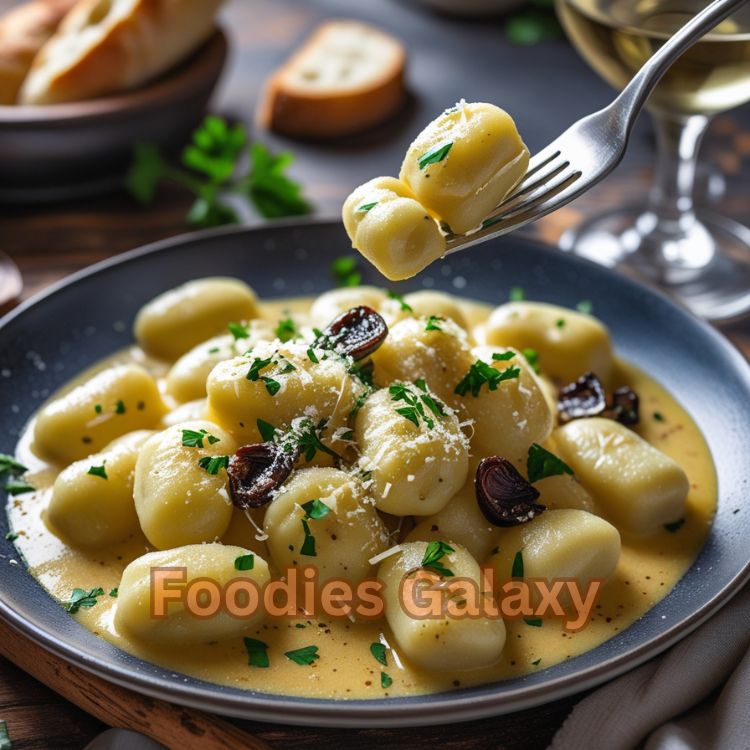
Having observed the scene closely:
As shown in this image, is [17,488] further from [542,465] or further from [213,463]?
[542,465]

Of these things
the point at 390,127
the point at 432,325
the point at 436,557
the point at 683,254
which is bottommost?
the point at 683,254

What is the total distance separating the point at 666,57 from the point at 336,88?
77.0 inches

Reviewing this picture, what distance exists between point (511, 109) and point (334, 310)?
190 centimetres

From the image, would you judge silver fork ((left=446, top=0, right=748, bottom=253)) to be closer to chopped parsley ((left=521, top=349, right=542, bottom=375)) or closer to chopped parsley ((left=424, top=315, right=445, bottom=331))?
chopped parsley ((left=424, top=315, right=445, bottom=331))

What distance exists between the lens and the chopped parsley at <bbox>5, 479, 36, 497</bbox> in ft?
7.56

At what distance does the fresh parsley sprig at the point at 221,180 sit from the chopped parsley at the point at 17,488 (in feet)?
4.46

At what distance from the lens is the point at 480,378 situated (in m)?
2.18

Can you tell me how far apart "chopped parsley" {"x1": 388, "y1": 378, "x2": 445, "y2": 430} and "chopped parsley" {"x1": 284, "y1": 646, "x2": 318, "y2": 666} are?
1.46 feet

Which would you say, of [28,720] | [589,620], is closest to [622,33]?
[589,620]

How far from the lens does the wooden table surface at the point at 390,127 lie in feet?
11.7

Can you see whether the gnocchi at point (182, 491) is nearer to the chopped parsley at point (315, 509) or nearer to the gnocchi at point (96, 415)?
the chopped parsley at point (315, 509)

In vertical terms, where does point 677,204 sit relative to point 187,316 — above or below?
below

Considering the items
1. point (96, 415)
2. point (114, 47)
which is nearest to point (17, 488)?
point (96, 415)

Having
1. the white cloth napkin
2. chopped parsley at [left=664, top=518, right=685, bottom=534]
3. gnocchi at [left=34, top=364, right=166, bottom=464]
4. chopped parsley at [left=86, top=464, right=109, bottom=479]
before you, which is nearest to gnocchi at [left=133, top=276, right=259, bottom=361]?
gnocchi at [left=34, top=364, right=166, bottom=464]
